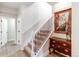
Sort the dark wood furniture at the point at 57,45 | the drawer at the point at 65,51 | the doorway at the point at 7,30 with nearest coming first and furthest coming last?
the doorway at the point at 7,30
the drawer at the point at 65,51
the dark wood furniture at the point at 57,45

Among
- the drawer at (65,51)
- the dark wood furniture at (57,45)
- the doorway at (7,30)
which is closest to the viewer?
the doorway at (7,30)

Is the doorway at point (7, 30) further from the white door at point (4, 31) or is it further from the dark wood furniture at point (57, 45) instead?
the dark wood furniture at point (57, 45)

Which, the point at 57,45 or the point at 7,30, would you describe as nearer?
the point at 7,30

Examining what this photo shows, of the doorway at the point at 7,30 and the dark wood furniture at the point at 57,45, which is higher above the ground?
the doorway at the point at 7,30

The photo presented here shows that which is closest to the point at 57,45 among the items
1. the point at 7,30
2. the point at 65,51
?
the point at 65,51

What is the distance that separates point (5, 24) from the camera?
186 cm

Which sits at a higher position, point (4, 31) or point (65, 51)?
point (4, 31)

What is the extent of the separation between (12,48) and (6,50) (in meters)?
0.12

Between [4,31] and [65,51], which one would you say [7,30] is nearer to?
[4,31]

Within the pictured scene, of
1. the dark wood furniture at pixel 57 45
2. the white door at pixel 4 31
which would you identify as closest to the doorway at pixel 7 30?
the white door at pixel 4 31

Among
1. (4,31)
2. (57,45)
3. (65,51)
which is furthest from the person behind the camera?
(57,45)

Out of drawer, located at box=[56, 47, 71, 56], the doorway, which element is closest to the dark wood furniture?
drawer, located at box=[56, 47, 71, 56]
